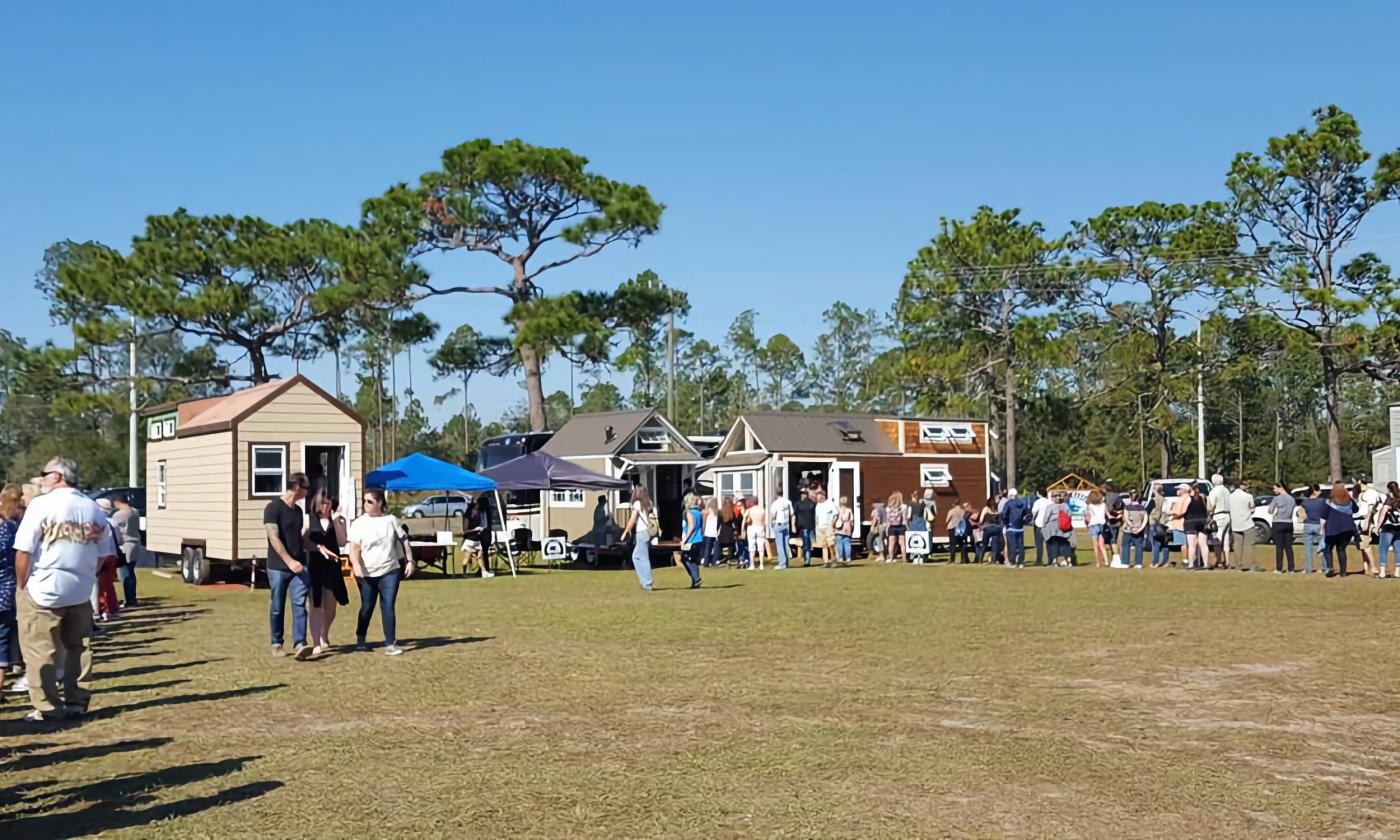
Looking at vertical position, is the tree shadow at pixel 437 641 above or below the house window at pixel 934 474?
below

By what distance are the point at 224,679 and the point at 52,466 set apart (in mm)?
2762

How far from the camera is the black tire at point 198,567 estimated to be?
24672 millimetres

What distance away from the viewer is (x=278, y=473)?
24.2 meters

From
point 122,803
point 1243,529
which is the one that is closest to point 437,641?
point 122,803

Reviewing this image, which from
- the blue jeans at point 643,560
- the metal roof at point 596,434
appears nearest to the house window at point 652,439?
the metal roof at point 596,434

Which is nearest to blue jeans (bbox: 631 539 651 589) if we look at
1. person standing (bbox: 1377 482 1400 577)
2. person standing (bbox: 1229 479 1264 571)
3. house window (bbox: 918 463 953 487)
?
person standing (bbox: 1229 479 1264 571)

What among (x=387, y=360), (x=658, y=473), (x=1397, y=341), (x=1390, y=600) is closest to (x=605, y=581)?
(x=658, y=473)

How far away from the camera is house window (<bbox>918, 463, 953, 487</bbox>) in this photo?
3247 cm

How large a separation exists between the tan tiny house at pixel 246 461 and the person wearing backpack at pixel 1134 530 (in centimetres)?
1379

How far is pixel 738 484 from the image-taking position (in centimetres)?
3195

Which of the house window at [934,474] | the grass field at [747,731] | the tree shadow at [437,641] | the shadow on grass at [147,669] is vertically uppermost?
the house window at [934,474]

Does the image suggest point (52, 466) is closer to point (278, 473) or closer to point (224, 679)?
point (224, 679)

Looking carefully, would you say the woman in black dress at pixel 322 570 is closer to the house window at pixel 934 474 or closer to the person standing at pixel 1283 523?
the person standing at pixel 1283 523

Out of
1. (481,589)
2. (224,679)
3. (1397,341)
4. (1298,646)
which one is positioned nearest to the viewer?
(224,679)
